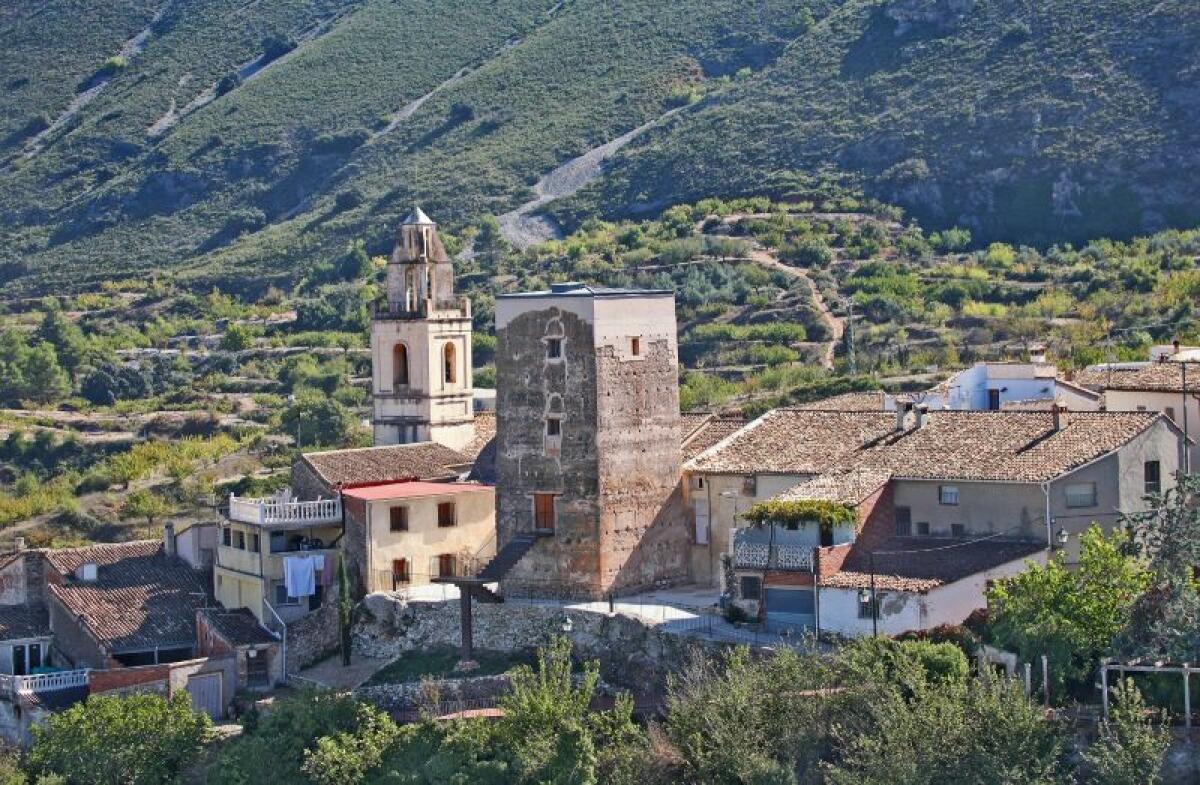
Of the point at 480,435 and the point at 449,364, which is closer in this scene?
the point at 480,435

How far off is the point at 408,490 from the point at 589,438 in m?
6.05

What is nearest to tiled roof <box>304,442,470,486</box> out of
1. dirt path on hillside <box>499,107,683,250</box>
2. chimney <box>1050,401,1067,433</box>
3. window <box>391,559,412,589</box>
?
window <box>391,559,412,589</box>

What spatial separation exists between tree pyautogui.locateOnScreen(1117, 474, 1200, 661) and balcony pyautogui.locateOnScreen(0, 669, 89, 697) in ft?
70.3

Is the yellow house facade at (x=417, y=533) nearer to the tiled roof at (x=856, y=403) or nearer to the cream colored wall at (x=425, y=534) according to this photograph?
the cream colored wall at (x=425, y=534)

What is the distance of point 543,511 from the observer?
155 ft

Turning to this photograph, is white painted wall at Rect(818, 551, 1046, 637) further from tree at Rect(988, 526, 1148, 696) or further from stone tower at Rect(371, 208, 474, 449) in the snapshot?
stone tower at Rect(371, 208, 474, 449)

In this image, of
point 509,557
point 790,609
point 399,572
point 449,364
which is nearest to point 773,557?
→ point 790,609

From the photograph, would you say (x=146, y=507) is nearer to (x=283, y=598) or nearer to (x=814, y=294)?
(x=283, y=598)

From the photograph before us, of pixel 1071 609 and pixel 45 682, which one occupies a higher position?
pixel 1071 609

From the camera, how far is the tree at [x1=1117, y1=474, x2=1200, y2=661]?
37.1m

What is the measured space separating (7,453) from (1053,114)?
46.1 metres

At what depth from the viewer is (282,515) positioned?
1981 inches

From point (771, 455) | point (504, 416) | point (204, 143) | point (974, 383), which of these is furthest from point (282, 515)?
point (204, 143)

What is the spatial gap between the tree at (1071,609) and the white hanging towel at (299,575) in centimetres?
1627
